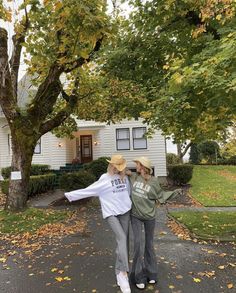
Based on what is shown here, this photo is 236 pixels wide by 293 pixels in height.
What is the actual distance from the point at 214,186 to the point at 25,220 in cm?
1295

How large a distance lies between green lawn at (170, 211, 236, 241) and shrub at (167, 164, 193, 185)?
8.89 meters

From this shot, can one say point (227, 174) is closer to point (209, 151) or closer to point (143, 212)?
point (209, 151)

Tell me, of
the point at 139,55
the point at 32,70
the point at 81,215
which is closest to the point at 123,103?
the point at 139,55

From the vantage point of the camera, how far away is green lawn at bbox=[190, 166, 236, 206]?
50.7 feet

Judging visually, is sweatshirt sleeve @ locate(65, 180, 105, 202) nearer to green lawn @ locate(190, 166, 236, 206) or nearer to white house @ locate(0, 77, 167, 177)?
green lawn @ locate(190, 166, 236, 206)

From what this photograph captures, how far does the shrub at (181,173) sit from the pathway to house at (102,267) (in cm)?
1210

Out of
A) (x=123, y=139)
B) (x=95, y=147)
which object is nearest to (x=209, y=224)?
(x=123, y=139)

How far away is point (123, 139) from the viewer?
23.8 metres

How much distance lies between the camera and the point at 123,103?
12.6 m

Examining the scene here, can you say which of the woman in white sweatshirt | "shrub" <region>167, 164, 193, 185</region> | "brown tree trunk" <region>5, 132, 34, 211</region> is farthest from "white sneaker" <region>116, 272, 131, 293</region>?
"shrub" <region>167, 164, 193, 185</region>

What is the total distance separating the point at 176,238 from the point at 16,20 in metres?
8.31

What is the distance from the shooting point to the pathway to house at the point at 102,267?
5.22 metres

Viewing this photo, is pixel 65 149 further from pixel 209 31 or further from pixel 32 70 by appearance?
pixel 209 31

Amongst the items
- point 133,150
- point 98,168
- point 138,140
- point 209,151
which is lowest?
point 98,168
